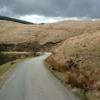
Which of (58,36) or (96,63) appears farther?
(58,36)

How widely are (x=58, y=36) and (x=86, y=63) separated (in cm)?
7078

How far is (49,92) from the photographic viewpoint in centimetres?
1967

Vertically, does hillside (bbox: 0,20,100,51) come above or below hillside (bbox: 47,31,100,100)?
below

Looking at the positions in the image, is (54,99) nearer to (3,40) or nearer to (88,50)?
(88,50)

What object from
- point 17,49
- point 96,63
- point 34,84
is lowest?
point 17,49

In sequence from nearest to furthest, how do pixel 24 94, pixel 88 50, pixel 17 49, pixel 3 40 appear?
pixel 24 94, pixel 88 50, pixel 17 49, pixel 3 40

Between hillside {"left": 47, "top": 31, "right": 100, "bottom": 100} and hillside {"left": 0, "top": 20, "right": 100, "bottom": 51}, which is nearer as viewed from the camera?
hillside {"left": 47, "top": 31, "right": 100, "bottom": 100}

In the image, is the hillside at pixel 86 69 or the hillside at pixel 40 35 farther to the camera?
the hillside at pixel 40 35

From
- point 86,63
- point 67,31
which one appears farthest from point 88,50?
point 67,31

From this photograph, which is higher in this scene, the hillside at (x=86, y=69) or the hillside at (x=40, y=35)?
the hillside at (x=86, y=69)

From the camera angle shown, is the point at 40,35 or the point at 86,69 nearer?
the point at 86,69

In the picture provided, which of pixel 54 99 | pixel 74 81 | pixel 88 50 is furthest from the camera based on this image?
pixel 88 50

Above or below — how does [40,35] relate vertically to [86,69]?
below

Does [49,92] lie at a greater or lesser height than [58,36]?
greater
